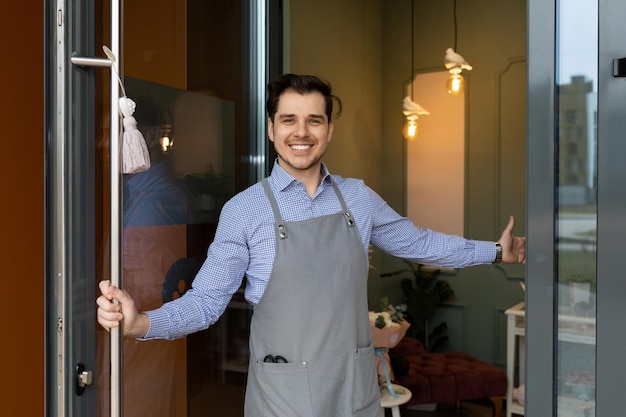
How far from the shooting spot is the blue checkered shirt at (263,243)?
1.55m

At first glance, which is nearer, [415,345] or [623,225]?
[623,225]

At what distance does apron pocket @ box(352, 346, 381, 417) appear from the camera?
167 centimetres

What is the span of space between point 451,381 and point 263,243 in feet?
7.59

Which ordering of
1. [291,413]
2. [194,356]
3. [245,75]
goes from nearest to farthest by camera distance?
[291,413]
[194,356]
[245,75]

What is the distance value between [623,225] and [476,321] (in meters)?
3.92

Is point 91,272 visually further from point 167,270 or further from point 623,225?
point 623,225

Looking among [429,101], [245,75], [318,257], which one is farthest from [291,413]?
[429,101]

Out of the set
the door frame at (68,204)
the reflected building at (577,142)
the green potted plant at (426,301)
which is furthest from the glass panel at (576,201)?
the green potted plant at (426,301)

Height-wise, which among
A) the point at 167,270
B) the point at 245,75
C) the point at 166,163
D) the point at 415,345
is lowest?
the point at 415,345

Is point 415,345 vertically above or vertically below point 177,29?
below

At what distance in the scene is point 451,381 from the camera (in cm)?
360

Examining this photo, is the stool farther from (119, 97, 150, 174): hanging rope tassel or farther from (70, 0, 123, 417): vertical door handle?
(119, 97, 150, 174): hanging rope tassel

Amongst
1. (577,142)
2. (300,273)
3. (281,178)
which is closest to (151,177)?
(281,178)

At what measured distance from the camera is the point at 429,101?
16.5 feet
